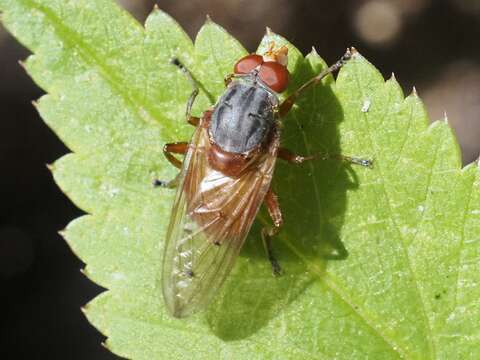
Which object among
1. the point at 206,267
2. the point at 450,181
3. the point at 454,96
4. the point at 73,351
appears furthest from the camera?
the point at 454,96

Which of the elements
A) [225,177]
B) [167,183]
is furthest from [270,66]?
[167,183]

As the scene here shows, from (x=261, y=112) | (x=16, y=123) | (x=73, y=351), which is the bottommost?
(x=73, y=351)

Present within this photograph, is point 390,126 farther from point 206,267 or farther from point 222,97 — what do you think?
point 206,267

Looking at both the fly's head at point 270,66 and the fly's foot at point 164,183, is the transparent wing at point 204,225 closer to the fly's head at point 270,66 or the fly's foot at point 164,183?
the fly's foot at point 164,183

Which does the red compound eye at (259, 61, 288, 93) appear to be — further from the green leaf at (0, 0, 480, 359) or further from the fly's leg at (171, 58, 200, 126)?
the fly's leg at (171, 58, 200, 126)

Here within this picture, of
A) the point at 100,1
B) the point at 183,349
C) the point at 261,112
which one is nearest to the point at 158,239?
the point at 183,349

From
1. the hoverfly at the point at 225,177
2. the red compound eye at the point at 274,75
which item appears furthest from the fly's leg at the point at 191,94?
the red compound eye at the point at 274,75

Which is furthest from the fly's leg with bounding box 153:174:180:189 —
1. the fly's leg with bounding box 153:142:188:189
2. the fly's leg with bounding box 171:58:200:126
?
the fly's leg with bounding box 171:58:200:126
